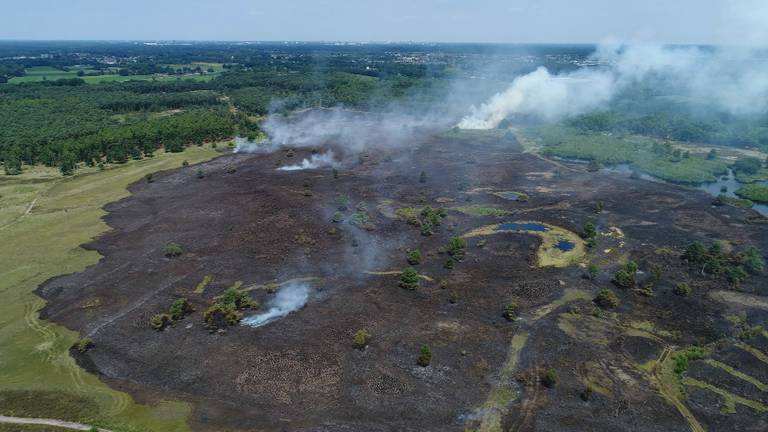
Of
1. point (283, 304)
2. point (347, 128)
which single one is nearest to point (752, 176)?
point (283, 304)

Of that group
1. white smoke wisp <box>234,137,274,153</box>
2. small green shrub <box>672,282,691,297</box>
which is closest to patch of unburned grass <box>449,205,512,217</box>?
small green shrub <box>672,282,691,297</box>

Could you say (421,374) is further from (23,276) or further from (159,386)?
(23,276)

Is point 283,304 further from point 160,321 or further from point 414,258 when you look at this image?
point 414,258

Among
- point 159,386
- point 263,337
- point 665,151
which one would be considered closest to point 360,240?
point 263,337

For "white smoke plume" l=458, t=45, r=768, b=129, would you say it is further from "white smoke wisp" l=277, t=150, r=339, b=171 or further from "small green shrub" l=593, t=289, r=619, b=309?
"small green shrub" l=593, t=289, r=619, b=309

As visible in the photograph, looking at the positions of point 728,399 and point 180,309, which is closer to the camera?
point 728,399

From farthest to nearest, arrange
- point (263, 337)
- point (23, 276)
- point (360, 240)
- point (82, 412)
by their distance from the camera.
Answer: point (360, 240), point (23, 276), point (263, 337), point (82, 412)

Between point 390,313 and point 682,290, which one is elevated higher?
point 682,290
